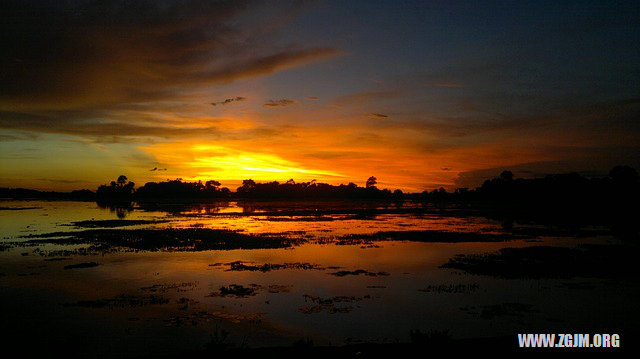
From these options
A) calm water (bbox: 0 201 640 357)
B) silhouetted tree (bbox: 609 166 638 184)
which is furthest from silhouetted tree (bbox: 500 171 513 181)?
calm water (bbox: 0 201 640 357)

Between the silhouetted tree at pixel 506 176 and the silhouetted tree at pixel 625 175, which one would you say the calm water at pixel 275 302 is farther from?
the silhouetted tree at pixel 506 176

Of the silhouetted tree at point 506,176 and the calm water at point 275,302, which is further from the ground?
the silhouetted tree at point 506,176

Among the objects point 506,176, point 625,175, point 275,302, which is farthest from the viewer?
point 506,176

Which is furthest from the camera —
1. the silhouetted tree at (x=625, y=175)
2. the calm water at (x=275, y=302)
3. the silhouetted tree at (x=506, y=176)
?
the silhouetted tree at (x=506, y=176)

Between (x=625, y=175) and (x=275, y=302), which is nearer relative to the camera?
(x=275, y=302)

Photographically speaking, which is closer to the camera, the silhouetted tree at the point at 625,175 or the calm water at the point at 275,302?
the calm water at the point at 275,302

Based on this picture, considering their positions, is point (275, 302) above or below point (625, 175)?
below

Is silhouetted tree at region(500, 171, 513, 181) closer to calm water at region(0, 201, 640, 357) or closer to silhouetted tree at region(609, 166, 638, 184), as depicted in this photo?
silhouetted tree at region(609, 166, 638, 184)

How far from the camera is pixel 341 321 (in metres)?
14.7

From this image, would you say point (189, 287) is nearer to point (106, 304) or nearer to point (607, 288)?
point (106, 304)

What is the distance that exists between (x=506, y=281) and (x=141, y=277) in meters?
19.3

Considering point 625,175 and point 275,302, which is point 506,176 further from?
point 275,302

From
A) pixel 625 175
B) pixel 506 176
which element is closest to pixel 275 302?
pixel 625 175

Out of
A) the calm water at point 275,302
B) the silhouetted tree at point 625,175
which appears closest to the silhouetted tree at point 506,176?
the silhouetted tree at point 625,175
